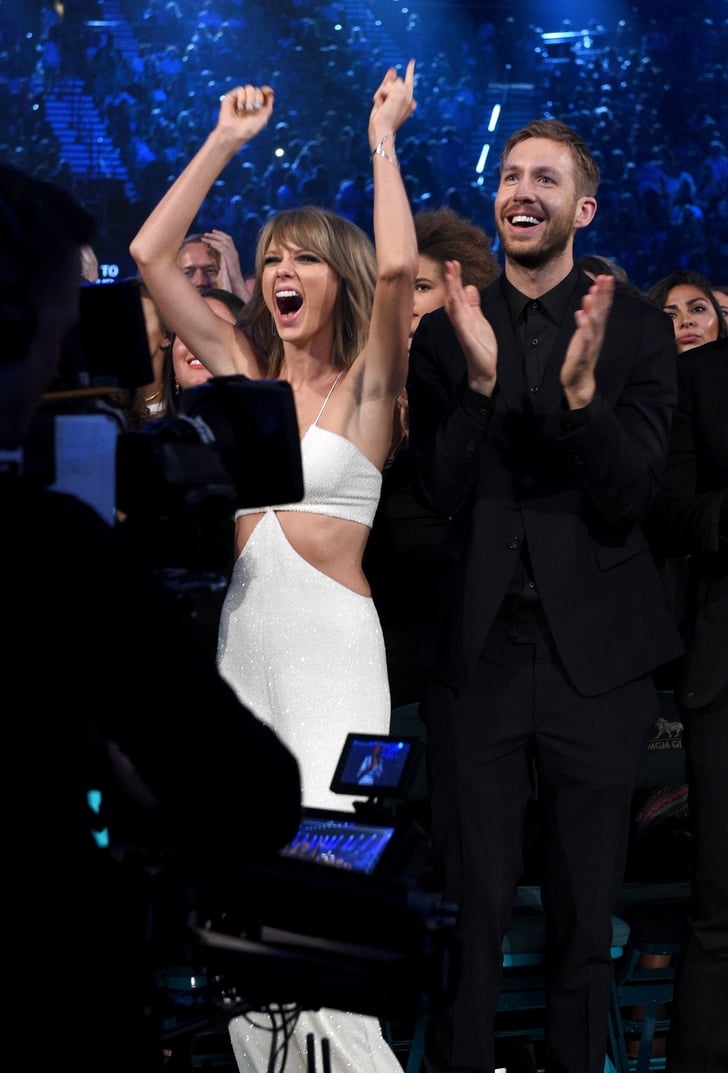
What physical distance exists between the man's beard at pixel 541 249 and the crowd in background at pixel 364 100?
610 cm

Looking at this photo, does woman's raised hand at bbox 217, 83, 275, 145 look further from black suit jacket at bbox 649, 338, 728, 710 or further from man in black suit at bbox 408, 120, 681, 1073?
black suit jacket at bbox 649, 338, 728, 710

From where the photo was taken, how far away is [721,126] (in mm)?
10273

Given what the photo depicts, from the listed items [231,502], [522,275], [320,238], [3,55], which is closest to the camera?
[231,502]

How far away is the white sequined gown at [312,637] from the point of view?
3137 mm

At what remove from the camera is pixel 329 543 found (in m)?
3.21

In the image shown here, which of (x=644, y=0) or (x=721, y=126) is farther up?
(x=644, y=0)

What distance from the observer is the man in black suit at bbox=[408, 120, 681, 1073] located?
286 cm

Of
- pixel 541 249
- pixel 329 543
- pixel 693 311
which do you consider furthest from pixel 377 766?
pixel 693 311

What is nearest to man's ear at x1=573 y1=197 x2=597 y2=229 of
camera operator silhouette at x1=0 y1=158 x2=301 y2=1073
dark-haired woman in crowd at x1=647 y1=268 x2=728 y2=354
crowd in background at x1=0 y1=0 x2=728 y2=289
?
dark-haired woman in crowd at x1=647 y1=268 x2=728 y2=354

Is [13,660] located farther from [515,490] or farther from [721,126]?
[721,126]

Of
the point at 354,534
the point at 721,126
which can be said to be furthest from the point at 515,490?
the point at 721,126

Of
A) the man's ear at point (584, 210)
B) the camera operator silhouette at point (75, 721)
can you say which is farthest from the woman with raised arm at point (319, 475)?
the camera operator silhouette at point (75, 721)

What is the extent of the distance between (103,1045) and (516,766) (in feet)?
6.01

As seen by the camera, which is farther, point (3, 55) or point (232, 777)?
point (3, 55)
